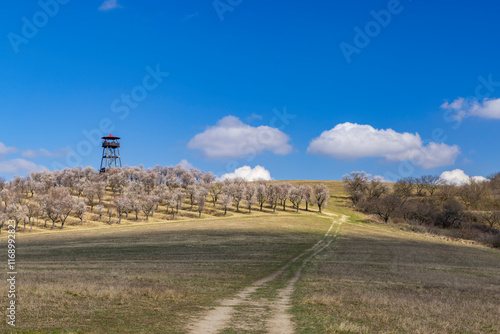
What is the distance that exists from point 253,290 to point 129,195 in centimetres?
12602

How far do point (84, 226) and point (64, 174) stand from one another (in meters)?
87.2

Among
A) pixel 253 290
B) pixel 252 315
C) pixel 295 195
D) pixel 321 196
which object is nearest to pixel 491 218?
pixel 321 196

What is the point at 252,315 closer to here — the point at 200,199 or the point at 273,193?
the point at 200,199

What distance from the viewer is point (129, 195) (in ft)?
469

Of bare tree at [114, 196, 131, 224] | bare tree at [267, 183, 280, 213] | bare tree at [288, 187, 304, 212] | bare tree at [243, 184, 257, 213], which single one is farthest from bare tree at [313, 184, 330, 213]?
bare tree at [114, 196, 131, 224]

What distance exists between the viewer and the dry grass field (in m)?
16.8

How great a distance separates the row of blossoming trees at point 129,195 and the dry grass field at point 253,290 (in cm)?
5820

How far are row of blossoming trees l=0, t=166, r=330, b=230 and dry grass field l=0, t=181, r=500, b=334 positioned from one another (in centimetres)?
5820

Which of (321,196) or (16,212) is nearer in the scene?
(16,212)

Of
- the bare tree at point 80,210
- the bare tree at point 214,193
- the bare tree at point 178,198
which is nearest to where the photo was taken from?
the bare tree at point 80,210

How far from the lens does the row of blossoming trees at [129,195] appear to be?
11338 cm

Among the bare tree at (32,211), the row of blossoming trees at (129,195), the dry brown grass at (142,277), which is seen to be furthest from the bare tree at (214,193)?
the dry brown grass at (142,277)

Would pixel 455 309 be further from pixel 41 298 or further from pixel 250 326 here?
pixel 41 298

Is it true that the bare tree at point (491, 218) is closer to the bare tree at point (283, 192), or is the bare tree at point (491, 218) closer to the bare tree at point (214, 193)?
the bare tree at point (283, 192)
